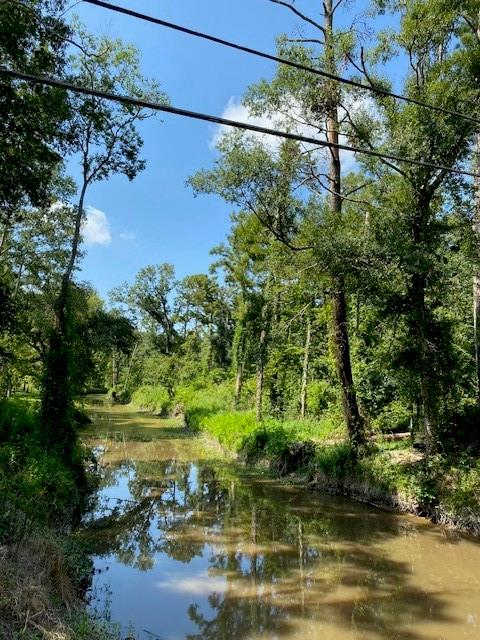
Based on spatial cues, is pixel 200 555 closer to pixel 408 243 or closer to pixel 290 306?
pixel 408 243

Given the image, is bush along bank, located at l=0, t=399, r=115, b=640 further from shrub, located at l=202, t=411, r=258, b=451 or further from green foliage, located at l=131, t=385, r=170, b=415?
green foliage, located at l=131, t=385, r=170, b=415

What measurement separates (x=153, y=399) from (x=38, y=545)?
120 feet

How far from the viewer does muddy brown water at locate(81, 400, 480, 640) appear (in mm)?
5914

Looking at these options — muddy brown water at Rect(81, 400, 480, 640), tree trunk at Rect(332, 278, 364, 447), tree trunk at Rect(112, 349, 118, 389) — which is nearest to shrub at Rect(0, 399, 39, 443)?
muddy brown water at Rect(81, 400, 480, 640)

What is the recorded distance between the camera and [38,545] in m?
5.59

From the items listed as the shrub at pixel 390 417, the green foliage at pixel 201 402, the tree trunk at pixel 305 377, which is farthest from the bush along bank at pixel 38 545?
the green foliage at pixel 201 402

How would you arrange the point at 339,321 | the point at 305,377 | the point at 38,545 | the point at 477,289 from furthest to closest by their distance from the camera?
1. the point at 305,377
2. the point at 339,321
3. the point at 477,289
4. the point at 38,545

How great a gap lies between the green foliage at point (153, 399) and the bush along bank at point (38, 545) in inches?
1032

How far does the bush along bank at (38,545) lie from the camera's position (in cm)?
420

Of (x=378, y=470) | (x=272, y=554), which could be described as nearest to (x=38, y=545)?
(x=272, y=554)

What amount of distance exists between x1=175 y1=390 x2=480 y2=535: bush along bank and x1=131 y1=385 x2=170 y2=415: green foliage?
19.2 meters

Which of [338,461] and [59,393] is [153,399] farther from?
[338,461]

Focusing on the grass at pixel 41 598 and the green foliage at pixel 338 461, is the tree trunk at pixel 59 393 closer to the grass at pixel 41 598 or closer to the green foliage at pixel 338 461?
the grass at pixel 41 598

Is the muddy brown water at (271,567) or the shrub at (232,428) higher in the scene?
the shrub at (232,428)
